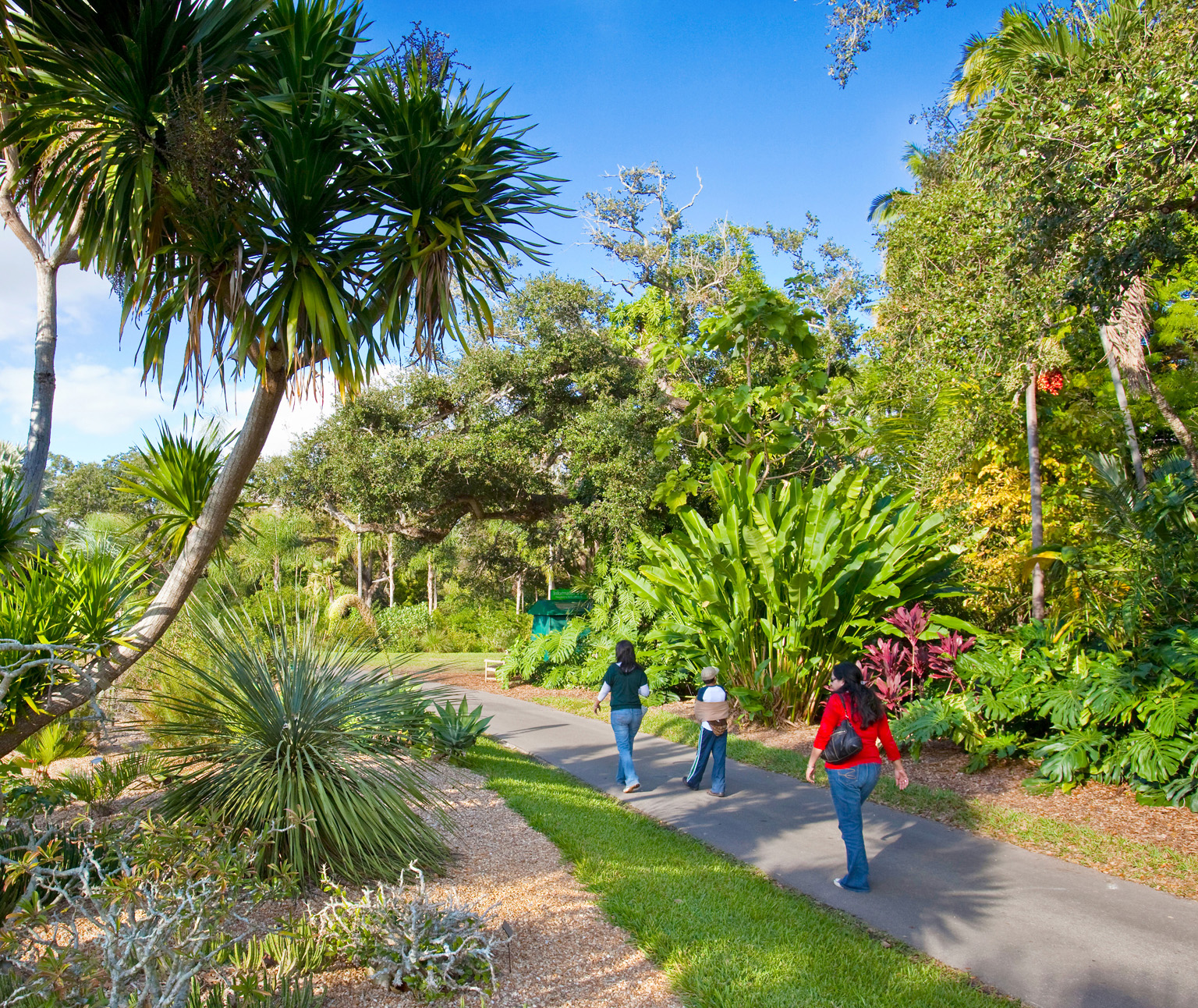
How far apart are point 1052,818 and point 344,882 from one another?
5.66m

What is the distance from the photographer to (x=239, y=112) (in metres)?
4.93

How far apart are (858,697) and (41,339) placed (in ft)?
24.3

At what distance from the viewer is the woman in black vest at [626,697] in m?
8.16

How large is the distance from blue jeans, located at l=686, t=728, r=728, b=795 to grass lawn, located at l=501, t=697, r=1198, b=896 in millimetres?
→ 1192

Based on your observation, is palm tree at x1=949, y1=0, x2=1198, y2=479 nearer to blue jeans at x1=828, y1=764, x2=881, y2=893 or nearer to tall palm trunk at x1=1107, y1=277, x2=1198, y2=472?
tall palm trunk at x1=1107, y1=277, x2=1198, y2=472

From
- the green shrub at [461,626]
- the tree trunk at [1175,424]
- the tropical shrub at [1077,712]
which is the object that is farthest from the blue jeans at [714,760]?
the green shrub at [461,626]

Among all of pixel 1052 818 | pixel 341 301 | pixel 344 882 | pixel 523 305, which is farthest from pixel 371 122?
pixel 523 305

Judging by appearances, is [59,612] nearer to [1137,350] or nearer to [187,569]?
[187,569]

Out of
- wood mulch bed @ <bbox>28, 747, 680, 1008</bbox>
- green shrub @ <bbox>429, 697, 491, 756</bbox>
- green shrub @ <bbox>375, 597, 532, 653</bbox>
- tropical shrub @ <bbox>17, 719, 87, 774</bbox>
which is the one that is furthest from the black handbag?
green shrub @ <bbox>375, 597, 532, 653</bbox>

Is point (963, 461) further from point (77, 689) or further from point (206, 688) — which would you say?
point (77, 689)

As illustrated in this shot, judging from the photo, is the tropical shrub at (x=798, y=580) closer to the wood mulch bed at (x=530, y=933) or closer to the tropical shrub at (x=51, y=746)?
the wood mulch bed at (x=530, y=933)

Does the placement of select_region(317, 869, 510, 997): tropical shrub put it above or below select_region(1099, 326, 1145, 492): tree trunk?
below

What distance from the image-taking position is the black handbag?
5.43 m

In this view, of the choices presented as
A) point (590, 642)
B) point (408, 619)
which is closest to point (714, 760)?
point (590, 642)
